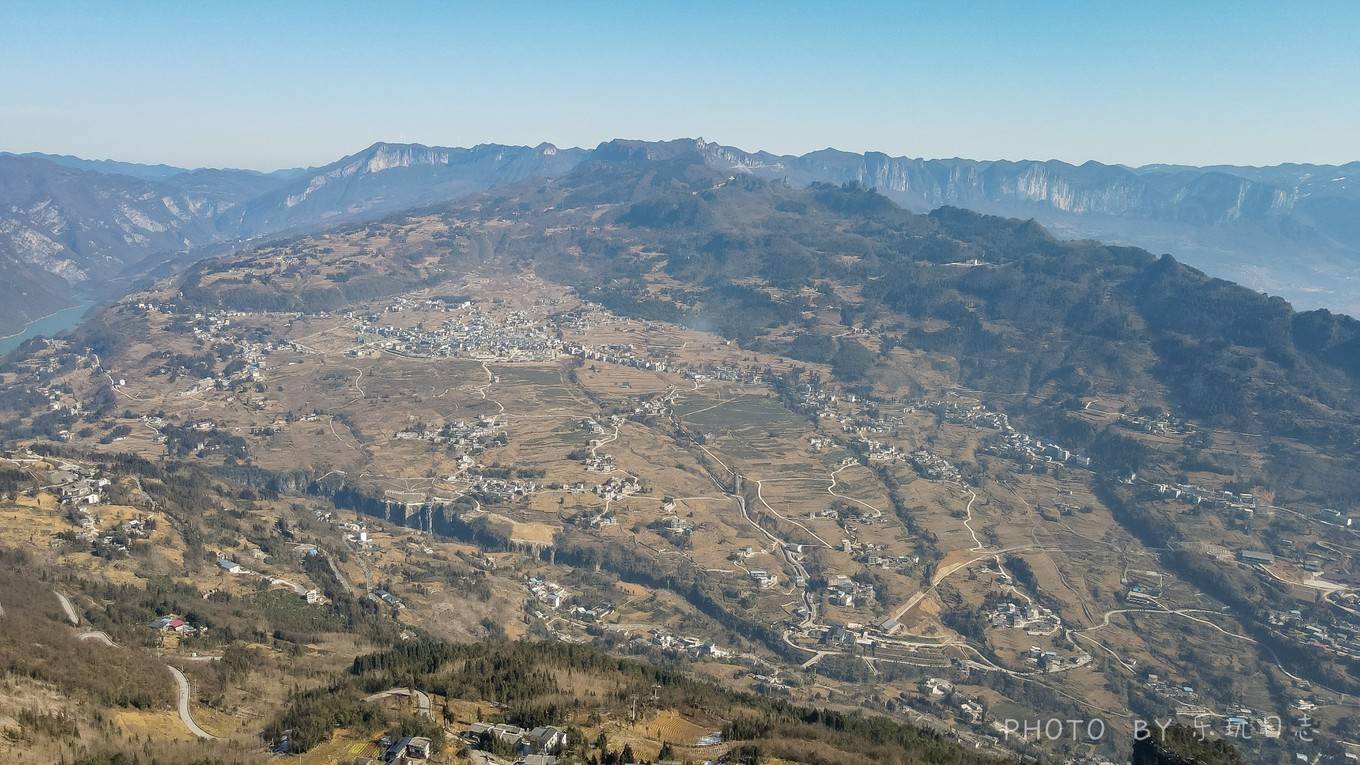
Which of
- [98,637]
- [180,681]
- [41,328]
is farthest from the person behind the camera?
[41,328]

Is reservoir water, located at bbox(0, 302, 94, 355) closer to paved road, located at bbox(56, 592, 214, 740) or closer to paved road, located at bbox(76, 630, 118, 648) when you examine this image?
paved road, located at bbox(56, 592, 214, 740)

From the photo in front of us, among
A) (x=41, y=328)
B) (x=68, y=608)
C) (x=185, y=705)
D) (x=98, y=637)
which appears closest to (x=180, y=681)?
(x=185, y=705)

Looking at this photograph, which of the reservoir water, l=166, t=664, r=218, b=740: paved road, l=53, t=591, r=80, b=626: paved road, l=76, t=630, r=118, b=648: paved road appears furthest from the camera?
the reservoir water

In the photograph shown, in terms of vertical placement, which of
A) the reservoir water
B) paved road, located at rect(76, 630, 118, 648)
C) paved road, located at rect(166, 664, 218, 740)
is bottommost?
the reservoir water

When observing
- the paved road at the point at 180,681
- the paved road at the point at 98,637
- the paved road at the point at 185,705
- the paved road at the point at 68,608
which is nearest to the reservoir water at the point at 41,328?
the paved road at the point at 68,608

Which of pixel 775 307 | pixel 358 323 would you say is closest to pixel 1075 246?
pixel 775 307

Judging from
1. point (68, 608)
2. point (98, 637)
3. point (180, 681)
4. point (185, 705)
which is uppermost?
point (68, 608)

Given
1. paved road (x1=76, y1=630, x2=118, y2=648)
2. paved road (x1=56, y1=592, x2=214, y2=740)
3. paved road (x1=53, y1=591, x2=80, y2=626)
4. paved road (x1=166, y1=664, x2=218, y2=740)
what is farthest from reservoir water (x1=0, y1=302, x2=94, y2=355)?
paved road (x1=166, y1=664, x2=218, y2=740)

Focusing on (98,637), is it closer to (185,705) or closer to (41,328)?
(185,705)

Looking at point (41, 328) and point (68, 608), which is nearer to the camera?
point (68, 608)

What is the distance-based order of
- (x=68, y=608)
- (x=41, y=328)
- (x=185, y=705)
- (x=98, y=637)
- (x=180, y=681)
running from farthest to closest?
1. (x=41, y=328)
2. (x=68, y=608)
3. (x=98, y=637)
4. (x=180, y=681)
5. (x=185, y=705)

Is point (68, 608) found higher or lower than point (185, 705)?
higher
